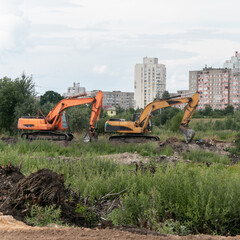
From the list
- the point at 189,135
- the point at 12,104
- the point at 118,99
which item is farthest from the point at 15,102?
the point at 118,99

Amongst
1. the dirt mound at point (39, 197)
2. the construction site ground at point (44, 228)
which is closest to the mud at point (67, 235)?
the construction site ground at point (44, 228)

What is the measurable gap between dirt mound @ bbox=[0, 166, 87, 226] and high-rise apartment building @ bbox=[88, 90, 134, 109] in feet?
482

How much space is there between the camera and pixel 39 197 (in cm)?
719

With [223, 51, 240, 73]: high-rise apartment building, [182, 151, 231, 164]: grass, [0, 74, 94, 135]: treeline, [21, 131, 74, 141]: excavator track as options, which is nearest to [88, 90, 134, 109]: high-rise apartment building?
[223, 51, 240, 73]: high-rise apartment building

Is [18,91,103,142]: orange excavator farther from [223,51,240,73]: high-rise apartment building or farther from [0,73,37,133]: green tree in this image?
[223,51,240,73]: high-rise apartment building

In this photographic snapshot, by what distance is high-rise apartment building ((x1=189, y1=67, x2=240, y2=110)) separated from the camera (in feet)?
412

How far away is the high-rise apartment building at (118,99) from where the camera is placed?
525 ft

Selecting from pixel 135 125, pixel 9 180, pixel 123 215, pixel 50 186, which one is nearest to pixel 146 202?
pixel 123 215

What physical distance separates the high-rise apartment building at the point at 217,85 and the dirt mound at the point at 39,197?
119 metres

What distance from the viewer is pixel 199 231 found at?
6957 millimetres

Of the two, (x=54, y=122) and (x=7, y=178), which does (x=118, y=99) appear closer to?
(x=54, y=122)

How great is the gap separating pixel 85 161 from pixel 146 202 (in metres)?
5.09

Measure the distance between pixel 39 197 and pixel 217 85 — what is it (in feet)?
405

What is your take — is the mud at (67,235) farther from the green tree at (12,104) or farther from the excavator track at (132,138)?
the green tree at (12,104)
